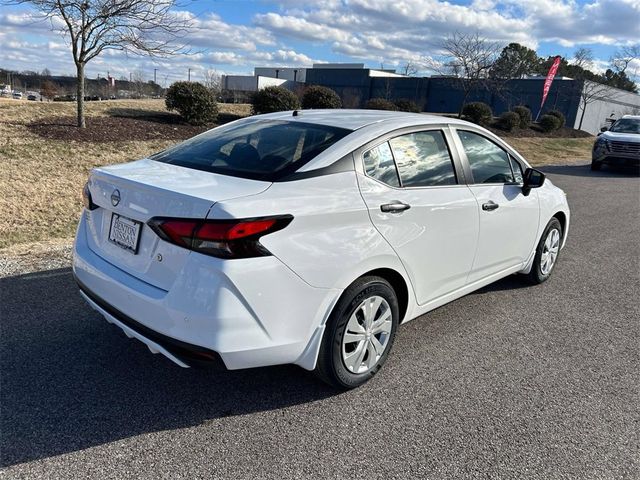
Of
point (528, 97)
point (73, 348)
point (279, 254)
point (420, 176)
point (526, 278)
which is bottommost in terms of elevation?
point (73, 348)

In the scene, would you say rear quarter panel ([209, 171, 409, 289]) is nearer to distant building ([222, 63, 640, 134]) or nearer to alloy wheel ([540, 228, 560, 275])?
alloy wheel ([540, 228, 560, 275])

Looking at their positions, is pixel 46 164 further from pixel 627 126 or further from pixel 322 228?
pixel 627 126

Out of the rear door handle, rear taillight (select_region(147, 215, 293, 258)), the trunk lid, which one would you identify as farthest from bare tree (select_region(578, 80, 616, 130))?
rear taillight (select_region(147, 215, 293, 258))

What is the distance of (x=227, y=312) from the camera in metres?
2.49

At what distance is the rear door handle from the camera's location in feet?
12.9

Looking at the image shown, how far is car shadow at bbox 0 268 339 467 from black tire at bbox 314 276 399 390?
0.55ft

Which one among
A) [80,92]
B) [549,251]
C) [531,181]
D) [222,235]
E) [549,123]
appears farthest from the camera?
[549,123]

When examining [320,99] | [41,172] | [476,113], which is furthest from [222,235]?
[476,113]

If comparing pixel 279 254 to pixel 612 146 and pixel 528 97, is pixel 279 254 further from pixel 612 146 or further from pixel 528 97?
pixel 528 97

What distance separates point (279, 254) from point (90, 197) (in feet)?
4.62

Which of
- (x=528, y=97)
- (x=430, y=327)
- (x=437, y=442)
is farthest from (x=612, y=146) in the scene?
(x=528, y=97)

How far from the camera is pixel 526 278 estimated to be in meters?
5.23

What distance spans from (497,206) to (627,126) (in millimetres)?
16157

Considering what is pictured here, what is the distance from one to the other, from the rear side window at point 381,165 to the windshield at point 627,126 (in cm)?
1688
